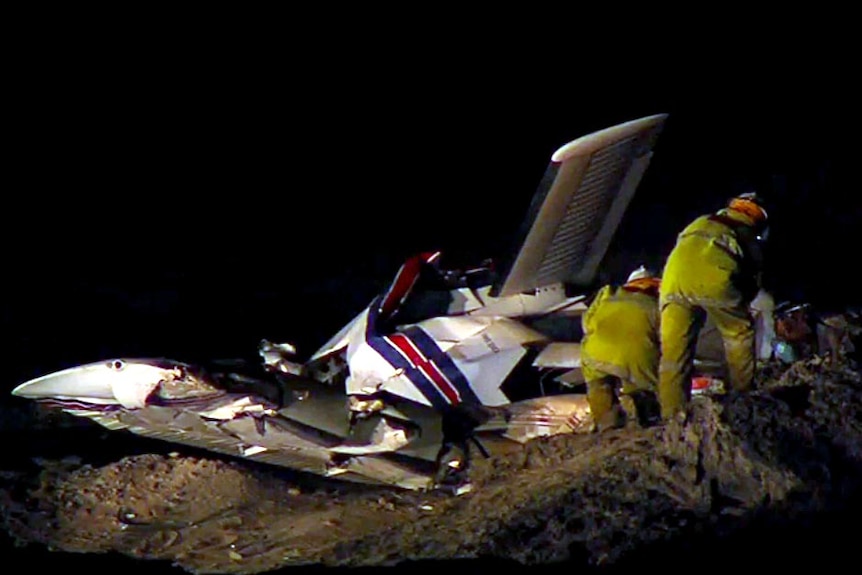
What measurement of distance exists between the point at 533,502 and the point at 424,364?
146 cm

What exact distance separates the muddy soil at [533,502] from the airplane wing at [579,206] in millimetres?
986

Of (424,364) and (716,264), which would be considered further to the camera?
(424,364)

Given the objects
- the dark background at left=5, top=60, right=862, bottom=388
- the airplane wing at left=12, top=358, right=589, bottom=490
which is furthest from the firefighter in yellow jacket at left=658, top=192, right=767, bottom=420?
the dark background at left=5, top=60, right=862, bottom=388

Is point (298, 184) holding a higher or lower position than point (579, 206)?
lower

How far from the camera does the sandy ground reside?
15.3 feet

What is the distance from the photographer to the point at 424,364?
644 centimetres

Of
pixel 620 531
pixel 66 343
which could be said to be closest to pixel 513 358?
pixel 620 531

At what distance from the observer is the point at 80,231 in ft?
39.1

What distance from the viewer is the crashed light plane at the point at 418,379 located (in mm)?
6164

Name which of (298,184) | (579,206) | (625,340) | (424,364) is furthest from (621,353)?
(298,184)

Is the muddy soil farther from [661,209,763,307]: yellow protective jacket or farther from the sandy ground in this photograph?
[661,209,763,307]: yellow protective jacket

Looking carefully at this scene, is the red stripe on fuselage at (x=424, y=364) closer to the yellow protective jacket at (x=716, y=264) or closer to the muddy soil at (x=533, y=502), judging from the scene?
the muddy soil at (x=533, y=502)

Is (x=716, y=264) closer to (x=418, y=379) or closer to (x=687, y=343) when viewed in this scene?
(x=687, y=343)

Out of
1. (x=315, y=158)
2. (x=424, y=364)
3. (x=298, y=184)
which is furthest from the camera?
(x=315, y=158)
